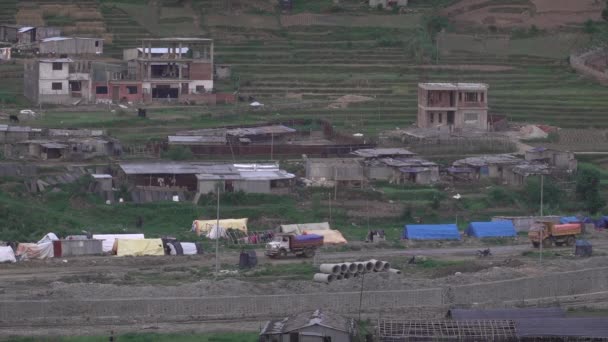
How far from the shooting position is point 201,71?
53469mm

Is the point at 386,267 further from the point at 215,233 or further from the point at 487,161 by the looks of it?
the point at 487,161

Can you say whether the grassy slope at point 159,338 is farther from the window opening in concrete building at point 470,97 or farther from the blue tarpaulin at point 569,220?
the window opening in concrete building at point 470,97

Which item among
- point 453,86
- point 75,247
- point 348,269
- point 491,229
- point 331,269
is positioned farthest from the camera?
point 453,86

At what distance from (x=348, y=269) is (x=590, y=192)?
1158cm

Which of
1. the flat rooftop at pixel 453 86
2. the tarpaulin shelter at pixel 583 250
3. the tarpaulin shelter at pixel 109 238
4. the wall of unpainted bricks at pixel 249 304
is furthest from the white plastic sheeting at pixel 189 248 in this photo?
the flat rooftop at pixel 453 86

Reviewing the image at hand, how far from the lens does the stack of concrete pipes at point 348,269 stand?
103 ft

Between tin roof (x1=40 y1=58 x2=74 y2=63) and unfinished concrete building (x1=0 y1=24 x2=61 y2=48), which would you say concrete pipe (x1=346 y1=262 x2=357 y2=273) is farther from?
unfinished concrete building (x1=0 y1=24 x2=61 y2=48)

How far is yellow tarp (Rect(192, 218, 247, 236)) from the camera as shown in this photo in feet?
122

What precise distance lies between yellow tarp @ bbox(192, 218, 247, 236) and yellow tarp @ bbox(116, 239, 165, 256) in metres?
2.22

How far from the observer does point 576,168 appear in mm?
44312

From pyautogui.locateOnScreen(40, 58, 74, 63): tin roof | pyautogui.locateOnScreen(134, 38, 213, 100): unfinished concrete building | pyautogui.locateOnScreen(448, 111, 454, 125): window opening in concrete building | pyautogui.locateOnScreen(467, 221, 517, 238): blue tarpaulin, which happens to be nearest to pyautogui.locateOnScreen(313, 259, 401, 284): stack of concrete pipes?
pyautogui.locateOnScreen(467, 221, 517, 238): blue tarpaulin

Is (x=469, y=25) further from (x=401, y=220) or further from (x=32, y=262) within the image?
(x=32, y=262)

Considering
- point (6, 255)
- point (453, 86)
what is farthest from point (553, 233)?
point (453, 86)

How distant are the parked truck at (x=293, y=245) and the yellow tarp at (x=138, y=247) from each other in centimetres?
246
